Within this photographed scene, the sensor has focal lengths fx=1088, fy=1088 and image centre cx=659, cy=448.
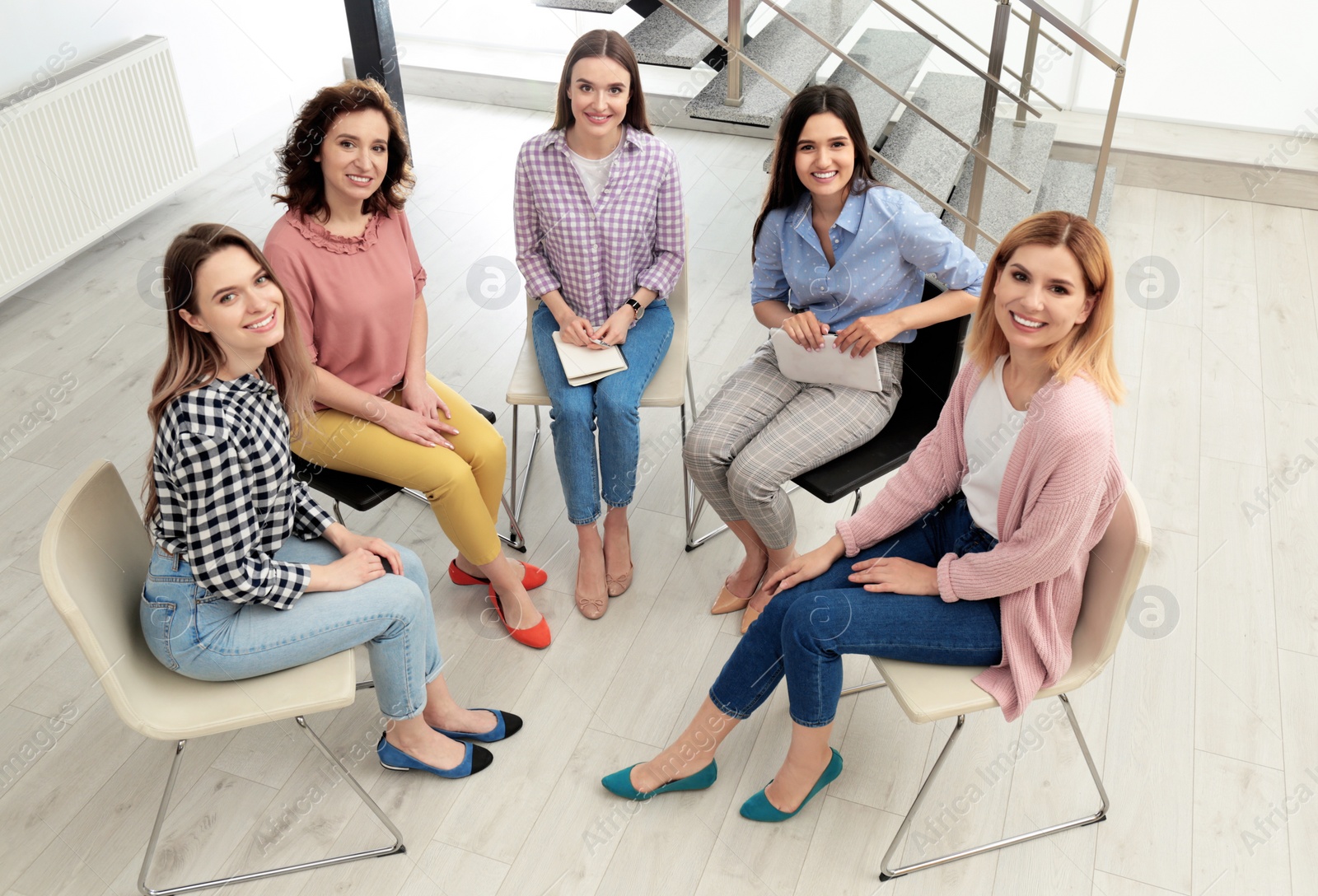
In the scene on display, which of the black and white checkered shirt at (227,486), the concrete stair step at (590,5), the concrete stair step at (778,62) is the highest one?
the concrete stair step at (590,5)

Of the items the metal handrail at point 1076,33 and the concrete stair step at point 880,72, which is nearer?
the metal handrail at point 1076,33

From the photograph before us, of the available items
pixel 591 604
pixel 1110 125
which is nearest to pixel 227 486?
pixel 591 604

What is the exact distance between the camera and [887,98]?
371 centimetres

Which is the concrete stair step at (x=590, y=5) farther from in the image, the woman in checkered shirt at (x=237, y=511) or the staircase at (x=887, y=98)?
the woman in checkered shirt at (x=237, y=511)

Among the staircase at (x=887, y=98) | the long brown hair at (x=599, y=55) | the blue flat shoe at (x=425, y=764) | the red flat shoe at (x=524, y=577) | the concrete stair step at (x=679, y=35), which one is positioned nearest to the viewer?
the blue flat shoe at (x=425, y=764)

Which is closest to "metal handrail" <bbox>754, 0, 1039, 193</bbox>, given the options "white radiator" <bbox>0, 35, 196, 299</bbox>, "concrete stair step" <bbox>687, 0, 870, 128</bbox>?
"concrete stair step" <bbox>687, 0, 870, 128</bbox>

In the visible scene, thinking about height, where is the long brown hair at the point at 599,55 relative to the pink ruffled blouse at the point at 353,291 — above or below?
above

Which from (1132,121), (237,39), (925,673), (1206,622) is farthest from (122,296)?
(1132,121)

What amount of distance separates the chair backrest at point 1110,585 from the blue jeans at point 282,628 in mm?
1139

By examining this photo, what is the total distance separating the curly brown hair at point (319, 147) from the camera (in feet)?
7.10

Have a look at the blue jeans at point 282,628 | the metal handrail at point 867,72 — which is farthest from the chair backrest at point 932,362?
the blue jeans at point 282,628

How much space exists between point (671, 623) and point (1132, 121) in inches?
129

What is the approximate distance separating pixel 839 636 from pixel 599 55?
1.35m

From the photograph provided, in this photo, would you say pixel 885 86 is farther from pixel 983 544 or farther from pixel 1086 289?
pixel 983 544
